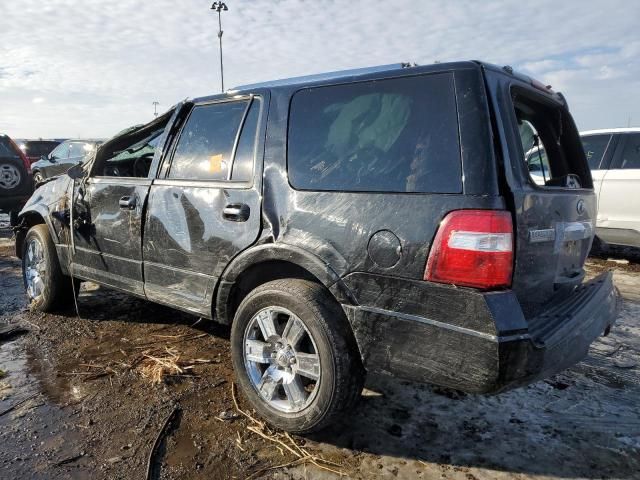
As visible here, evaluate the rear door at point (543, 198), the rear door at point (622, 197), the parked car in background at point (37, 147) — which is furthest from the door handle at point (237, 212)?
the parked car in background at point (37, 147)

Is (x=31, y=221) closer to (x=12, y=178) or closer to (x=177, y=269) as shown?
(x=177, y=269)

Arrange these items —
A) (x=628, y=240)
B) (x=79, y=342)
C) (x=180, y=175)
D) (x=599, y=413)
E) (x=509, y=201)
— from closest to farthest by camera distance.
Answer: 1. (x=509, y=201)
2. (x=599, y=413)
3. (x=180, y=175)
4. (x=79, y=342)
5. (x=628, y=240)

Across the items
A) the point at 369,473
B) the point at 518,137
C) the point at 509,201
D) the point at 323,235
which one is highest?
the point at 518,137

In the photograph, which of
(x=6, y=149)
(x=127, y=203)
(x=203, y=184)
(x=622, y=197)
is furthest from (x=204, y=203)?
(x=6, y=149)

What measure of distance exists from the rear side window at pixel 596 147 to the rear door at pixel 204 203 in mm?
5878

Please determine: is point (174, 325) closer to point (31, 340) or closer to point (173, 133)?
point (31, 340)

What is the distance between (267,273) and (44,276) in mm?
2715

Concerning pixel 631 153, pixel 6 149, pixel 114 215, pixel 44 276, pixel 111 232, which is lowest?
pixel 44 276

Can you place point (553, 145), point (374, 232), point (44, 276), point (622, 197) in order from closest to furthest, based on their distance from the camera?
point (374, 232) → point (553, 145) → point (44, 276) → point (622, 197)

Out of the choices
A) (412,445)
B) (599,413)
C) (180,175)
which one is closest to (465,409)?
(412,445)

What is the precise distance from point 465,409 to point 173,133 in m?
2.63

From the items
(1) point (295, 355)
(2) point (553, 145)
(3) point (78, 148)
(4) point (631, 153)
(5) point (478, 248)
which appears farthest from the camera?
(3) point (78, 148)

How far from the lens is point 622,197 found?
21.5 ft

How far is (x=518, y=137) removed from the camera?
7.22 feet
